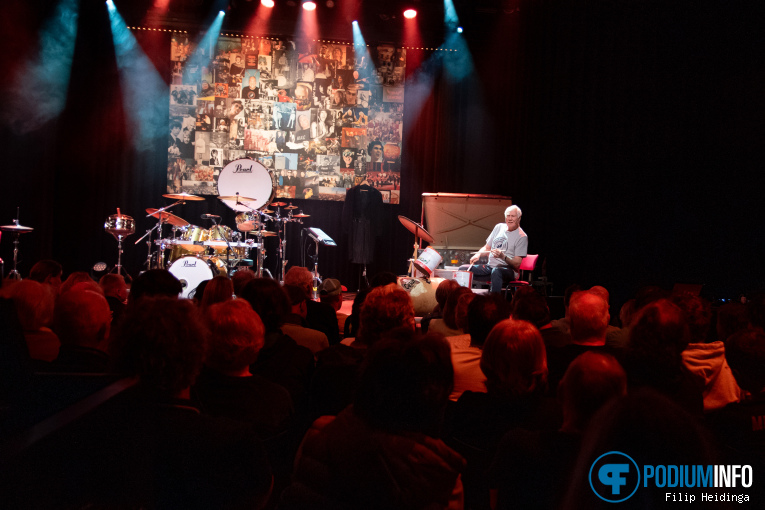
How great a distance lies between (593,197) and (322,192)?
4.23 metres

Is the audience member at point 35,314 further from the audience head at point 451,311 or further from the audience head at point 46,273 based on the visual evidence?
the audience head at point 451,311

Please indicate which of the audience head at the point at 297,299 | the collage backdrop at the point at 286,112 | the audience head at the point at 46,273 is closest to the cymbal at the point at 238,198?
the collage backdrop at the point at 286,112

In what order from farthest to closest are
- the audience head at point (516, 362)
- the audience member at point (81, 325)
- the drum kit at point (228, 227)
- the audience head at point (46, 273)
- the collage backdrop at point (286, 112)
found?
the collage backdrop at point (286, 112)
the drum kit at point (228, 227)
the audience head at point (46, 273)
the audience member at point (81, 325)
the audience head at point (516, 362)

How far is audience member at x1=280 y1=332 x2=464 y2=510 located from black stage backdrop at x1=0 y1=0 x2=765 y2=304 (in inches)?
297

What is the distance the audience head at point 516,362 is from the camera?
198cm

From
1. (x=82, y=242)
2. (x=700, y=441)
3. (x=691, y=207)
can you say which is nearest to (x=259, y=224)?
(x=82, y=242)

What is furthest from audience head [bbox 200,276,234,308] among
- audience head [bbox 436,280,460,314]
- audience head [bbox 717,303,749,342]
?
audience head [bbox 717,303,749,342]

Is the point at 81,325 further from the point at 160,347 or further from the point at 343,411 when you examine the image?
the point at 343,411

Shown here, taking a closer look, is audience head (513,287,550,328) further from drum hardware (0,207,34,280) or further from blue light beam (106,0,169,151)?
blue light beam (106,0,169,151)

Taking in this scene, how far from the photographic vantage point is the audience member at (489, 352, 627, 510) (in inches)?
56.2

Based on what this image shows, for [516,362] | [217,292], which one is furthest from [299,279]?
[516,362]

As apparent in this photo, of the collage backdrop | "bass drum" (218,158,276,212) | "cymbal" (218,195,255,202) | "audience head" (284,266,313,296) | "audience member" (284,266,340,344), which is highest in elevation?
the collage backdrop

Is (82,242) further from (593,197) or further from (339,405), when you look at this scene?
(339,405)

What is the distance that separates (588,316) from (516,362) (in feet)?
3.62
